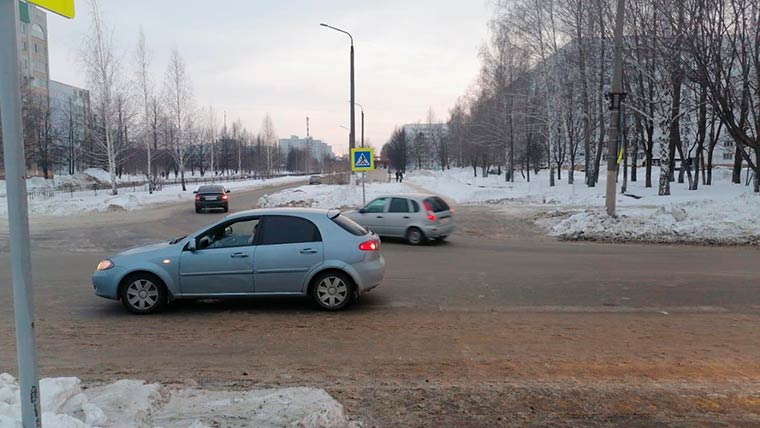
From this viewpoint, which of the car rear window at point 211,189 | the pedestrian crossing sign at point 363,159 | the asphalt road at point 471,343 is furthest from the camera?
the car rear window at point 211,189

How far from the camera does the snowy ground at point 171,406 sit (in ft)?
11.6

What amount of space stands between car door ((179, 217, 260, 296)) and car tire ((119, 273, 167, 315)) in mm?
350

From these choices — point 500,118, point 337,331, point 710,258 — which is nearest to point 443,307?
point 337,331

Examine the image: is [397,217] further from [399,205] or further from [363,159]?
[363,159]

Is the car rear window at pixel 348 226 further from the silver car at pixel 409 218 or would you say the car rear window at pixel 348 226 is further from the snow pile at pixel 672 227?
the snow pile at pixel 672 227

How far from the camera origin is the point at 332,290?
718 cm

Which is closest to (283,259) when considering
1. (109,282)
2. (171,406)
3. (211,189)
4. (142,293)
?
(142,293)

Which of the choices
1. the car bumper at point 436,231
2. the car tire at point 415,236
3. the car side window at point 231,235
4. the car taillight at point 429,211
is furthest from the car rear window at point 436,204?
the car side window at point 231,235

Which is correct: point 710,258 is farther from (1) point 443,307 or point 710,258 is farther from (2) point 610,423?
(2) point 610,423

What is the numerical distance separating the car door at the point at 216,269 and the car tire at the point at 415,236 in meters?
7.91

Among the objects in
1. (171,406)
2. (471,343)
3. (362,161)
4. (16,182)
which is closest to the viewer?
(16,182)

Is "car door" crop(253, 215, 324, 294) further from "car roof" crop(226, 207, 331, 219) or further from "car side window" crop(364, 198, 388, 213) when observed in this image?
"car side window" crop(364, 198, 388, 213)

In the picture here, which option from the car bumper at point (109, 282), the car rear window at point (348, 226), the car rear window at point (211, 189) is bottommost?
the car bumper at point (109, 282)

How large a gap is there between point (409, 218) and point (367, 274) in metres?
7.52
